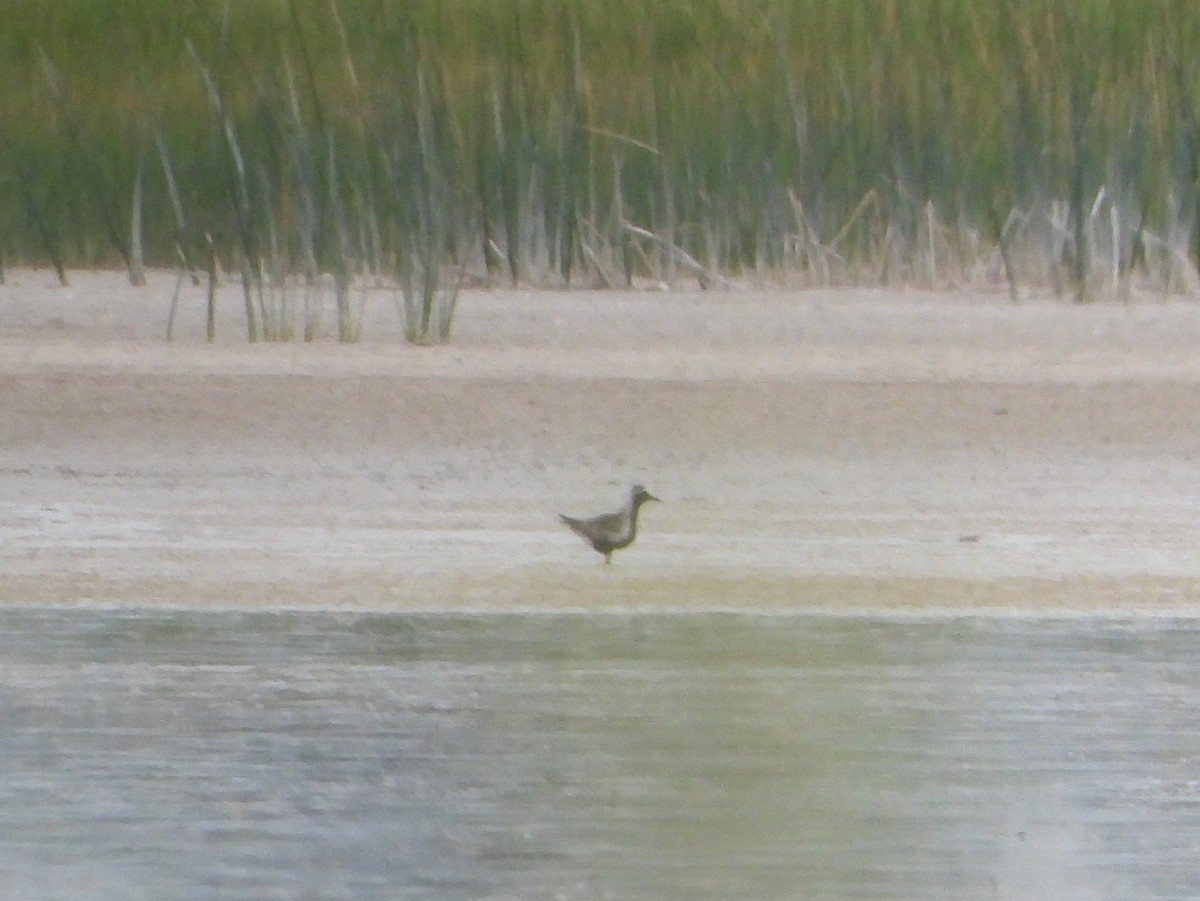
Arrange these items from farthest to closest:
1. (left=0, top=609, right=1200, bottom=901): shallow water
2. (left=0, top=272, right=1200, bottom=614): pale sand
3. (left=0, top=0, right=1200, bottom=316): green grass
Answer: (left=0, top=0, right=1200, bottom=316): green grass
(left=0, top=272, right=1200, bottom=614): pale sand
(left=0, top=609, right=1200, bottom=901): shallow water

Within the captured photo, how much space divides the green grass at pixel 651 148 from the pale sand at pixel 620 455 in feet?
1.26

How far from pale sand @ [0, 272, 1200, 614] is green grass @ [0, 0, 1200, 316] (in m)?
0.38

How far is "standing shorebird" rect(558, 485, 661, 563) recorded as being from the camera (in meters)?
6.52

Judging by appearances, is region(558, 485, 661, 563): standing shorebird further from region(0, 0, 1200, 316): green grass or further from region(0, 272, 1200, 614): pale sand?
region(0, 0, 1200, 316): green grass

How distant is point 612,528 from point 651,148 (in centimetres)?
588

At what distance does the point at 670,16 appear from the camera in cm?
1345

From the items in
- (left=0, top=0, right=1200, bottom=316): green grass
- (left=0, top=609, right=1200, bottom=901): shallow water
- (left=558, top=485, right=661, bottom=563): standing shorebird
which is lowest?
(left=0, top=0, right=1200, bottom=316): green grass

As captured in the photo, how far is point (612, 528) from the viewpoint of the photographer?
6.53 metres

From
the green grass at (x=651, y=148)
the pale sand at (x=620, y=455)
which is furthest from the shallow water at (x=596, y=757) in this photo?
the green grass at (x=651, y=148)

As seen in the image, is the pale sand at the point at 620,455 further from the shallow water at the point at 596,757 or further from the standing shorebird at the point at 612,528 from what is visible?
the shallow water at the point at 596,757

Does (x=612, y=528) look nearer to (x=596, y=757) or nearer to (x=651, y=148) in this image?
(x=596, y=757)

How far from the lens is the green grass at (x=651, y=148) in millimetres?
11094

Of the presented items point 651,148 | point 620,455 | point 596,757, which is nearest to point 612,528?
point 620,455

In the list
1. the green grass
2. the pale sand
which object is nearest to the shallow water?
the pale sand
